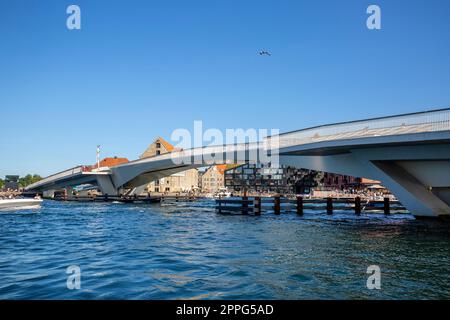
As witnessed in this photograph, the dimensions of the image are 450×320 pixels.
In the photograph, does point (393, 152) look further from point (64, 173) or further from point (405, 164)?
point (64, 173)

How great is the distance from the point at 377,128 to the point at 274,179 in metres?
144

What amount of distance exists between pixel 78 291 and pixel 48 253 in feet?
24.2

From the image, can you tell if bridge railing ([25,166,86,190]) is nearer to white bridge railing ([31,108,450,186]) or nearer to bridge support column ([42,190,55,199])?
bridge support column ([42,190,55,199])

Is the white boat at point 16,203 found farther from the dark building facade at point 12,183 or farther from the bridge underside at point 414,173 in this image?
the dark building facade at point 12,183

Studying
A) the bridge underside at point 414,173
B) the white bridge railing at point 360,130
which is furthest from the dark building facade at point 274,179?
the bridge underside at point 414,173

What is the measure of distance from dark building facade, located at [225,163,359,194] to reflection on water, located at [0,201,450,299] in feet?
446

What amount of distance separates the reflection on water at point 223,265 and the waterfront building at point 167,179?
93.3 meters

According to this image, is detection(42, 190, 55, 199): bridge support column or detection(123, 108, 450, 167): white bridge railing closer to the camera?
detection(123, 108, 450, 167): white bridge railing

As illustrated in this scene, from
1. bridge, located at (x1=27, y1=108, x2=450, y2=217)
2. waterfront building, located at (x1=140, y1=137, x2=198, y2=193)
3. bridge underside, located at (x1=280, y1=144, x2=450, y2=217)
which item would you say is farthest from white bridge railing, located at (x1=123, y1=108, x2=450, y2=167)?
waterfront building, located at (x1=140, y1=137, x2=198, y2=193)

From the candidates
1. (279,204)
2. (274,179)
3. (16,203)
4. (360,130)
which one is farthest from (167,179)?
(360,130)

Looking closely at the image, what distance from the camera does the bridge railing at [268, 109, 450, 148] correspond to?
1022 inches

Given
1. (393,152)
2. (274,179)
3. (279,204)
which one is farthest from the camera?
(274,179)

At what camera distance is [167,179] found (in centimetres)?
14888
